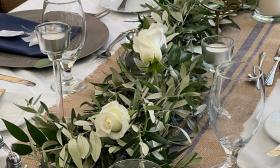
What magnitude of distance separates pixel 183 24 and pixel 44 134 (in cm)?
51

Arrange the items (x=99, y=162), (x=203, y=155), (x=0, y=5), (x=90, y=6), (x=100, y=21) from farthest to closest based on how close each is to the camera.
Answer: (x=0, y=5), (x=90, y=6), (x=100, y=21), (x=203, y=155), (x=99, y=162)

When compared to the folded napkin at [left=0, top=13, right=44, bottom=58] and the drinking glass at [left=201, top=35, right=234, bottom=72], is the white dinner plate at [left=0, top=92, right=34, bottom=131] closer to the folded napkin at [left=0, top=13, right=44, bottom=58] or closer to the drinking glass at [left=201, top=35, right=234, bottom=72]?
the folded napkin at [left=0, top=13, right=44, bottom=58]

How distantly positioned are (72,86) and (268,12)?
624 mm

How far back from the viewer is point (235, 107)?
2.42 ft

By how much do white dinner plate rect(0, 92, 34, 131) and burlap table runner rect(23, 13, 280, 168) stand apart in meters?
0.09

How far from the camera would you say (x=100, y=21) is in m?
1.30

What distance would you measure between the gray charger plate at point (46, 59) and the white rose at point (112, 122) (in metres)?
0.41

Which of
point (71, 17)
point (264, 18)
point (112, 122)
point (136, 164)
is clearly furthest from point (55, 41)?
point (264, 18)

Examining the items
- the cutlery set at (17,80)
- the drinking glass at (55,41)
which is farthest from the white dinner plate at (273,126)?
the cutlery set at (17,80)

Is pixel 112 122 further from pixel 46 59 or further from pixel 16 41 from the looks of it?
pixel 16 41

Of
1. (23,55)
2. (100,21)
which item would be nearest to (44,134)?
(23,55)

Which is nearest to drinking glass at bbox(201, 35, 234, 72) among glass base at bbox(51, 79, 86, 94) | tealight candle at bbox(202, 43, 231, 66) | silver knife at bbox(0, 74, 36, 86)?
tealight candle at bbox(202, 43, 231, 66)

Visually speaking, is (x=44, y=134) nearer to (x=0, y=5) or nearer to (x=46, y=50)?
(x=46, y=50)

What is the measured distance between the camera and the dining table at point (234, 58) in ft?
2.64
